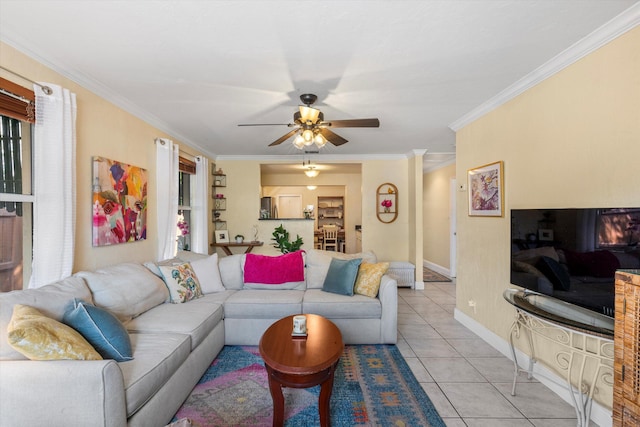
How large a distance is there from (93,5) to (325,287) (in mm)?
2880

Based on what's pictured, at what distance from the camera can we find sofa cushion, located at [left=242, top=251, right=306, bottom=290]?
319 cm

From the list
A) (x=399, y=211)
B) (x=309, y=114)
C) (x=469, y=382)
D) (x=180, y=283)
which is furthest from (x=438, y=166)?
(x=180, y=283)

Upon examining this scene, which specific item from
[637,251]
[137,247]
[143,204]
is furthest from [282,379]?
[143,204]

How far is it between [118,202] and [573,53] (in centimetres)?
399

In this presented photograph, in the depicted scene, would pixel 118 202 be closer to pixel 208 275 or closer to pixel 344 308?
pixel 208 275

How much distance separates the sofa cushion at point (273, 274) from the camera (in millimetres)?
3188

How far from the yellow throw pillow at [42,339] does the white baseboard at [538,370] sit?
291 centimetres

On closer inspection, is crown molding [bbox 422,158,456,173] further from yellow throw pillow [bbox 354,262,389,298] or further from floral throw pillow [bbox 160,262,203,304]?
floral throw pillow [bbox 160,262,203,304]

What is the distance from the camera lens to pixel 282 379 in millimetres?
1611

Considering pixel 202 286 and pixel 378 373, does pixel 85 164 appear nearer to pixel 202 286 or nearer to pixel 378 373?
pixel 202 286

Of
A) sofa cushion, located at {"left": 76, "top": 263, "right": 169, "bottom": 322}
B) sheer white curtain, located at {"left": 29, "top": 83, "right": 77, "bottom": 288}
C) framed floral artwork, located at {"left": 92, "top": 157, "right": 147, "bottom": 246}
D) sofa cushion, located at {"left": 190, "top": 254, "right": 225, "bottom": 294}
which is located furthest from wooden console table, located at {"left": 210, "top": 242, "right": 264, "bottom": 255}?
sheer white curtain, located at {"left": 29, "top": 83, "right": 77, "bottom": 288}

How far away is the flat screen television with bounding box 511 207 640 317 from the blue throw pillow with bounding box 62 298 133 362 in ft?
9.25

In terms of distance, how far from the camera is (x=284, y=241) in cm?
504

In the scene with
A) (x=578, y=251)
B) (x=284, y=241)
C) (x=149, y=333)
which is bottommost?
(x=149, y=333)
